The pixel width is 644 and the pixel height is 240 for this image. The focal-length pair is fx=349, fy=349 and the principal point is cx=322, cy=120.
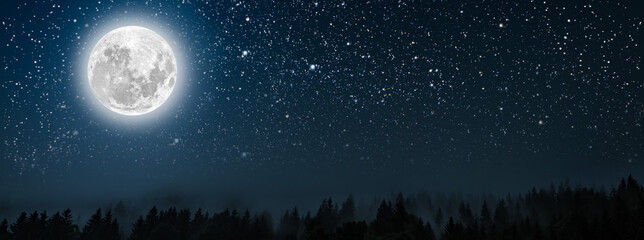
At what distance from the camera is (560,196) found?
342ft

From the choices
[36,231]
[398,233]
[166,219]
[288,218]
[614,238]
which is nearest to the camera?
[398,233]

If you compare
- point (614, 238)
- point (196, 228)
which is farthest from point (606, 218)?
point (196, 228)

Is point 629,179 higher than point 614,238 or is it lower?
higher

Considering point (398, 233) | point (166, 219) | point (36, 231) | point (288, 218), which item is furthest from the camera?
point (288, 218)

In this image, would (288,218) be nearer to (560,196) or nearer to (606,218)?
(606,218)

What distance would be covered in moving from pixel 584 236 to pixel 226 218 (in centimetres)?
6145

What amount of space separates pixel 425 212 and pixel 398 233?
166 metres

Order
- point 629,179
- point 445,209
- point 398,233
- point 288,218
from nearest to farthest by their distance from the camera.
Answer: point 398,233, point 629,179, point 288,218, point 445,209

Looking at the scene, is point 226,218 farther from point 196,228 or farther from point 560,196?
point 560,196

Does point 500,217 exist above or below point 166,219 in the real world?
below

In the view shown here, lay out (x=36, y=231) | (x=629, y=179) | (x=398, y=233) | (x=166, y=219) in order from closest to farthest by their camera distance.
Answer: (x=398, y=233) < (x=36, y=231) < (x=166, y=219) < (x=629, y=179)

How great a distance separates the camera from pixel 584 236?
46.5 m

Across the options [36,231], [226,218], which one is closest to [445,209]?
[226,218]

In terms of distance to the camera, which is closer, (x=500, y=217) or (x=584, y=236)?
(x=584, y=236)
